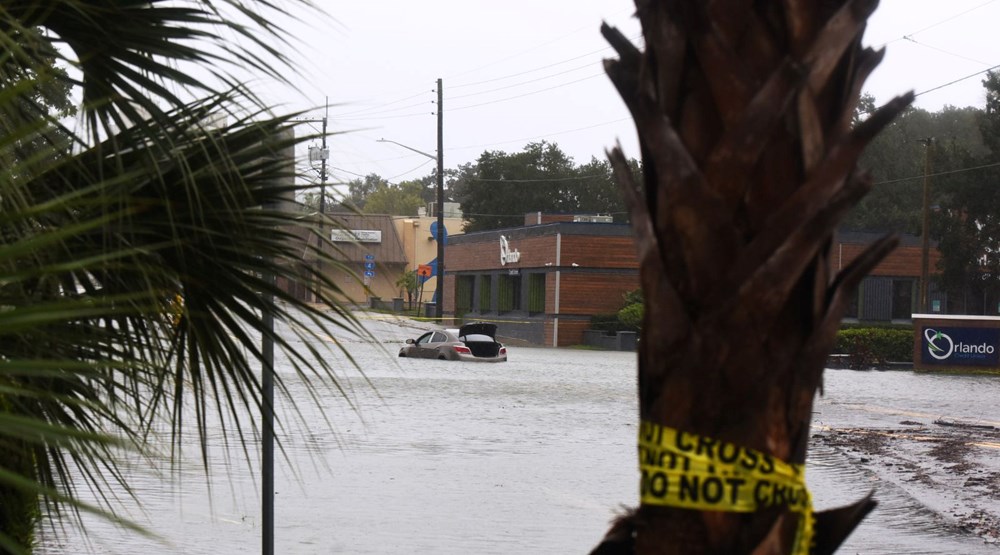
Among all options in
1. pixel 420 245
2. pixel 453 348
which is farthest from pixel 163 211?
pixel 420 245

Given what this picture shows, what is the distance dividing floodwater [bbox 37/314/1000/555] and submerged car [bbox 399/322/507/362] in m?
10.8

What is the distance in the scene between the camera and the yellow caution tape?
214 centimetres

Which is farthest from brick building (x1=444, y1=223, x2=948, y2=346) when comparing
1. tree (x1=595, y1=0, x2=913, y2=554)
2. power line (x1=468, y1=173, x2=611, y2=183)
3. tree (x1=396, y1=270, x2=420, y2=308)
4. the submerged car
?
tree (x1=595, y1=0, x2=913, y2=554)

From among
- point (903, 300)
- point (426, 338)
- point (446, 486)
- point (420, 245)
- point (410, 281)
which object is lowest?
point (446, 486)

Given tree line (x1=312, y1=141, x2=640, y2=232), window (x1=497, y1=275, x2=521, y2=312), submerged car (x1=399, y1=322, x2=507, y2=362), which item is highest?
tree line (x1=312, y1=141, x2=640, y2=232)

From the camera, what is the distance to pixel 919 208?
71.1 meters

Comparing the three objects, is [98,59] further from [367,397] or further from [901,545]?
[367,397]

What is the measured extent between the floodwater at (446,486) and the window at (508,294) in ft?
113

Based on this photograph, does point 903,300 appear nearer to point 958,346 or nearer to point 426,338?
point 958,346

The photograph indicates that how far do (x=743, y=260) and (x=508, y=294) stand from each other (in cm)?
5382

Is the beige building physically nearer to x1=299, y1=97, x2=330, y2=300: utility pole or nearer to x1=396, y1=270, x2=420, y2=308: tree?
x1=396, y1=270, x2=420, y2=308: tree

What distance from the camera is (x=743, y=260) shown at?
2096 millimetres

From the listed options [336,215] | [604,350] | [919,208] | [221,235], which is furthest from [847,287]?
[919,208]

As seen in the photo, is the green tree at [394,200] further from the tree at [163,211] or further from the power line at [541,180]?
the tree at [163,211]
